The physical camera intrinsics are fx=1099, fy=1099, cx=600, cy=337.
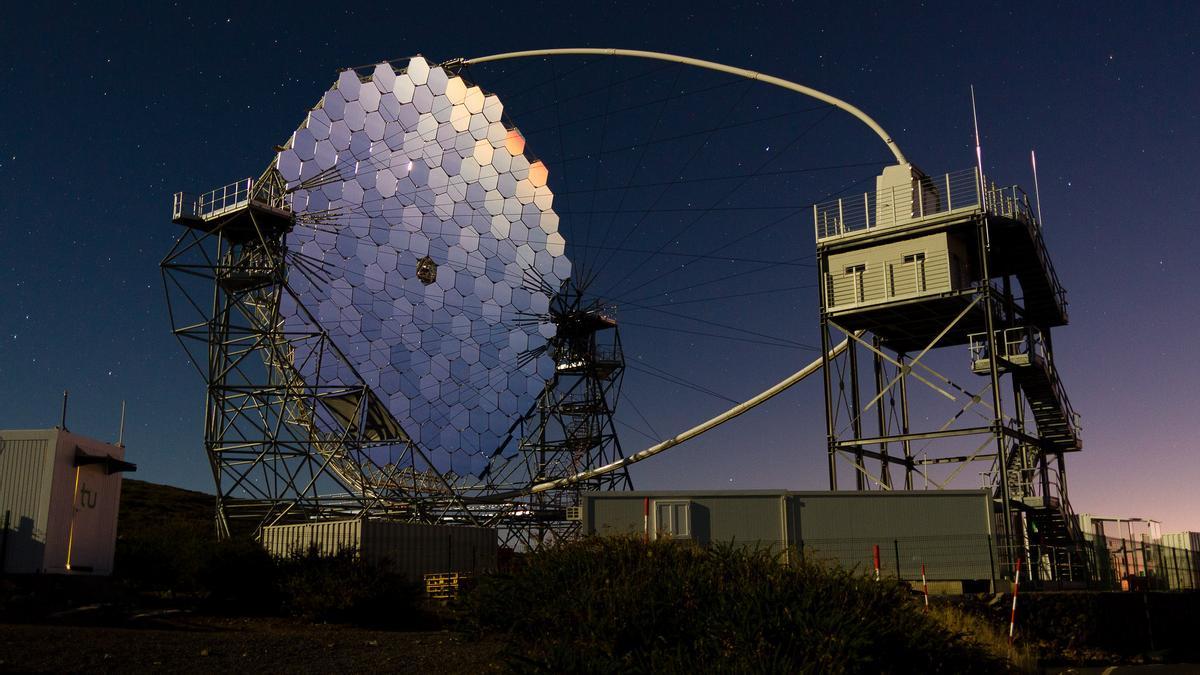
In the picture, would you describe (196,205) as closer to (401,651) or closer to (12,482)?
(12,482)

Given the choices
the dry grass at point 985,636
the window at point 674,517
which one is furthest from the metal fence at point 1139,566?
the dry grass at point 985,636

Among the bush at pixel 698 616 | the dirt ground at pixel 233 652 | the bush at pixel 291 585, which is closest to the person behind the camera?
the bush at pixel 698 616

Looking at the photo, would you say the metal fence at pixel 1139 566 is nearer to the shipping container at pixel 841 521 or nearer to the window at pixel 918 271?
the shipping container at pixel 841 521

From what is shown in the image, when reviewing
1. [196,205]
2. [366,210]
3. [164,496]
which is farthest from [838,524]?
[164,496]

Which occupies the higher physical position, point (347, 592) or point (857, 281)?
point (857, 281)

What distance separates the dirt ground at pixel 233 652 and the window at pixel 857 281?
843 inches

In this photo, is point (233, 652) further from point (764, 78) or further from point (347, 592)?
point (764, 78)

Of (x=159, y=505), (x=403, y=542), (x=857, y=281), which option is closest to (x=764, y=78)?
(x=857, y=281)

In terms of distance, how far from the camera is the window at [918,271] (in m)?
35.3

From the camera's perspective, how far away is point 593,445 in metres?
52.0

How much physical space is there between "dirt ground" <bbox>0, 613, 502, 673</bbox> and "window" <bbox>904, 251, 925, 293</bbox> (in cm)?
2136

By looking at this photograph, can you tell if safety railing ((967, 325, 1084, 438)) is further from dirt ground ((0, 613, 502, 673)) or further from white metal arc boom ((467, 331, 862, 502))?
dirt ground ((0, 613, 502, 673))

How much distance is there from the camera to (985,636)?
19.2 metres

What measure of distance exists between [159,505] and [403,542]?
40402 mm
